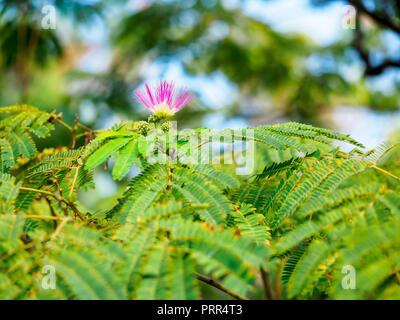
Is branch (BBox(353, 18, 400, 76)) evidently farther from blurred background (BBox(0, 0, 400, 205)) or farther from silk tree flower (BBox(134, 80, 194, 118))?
silk tree flower (BBox(134, 80, 194, 118))

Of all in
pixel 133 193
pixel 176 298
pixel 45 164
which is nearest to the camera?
pixel 176 298

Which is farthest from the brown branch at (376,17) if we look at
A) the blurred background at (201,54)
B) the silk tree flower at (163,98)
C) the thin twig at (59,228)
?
the thin twig at (59,228)

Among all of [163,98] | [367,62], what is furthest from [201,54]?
[163,98]

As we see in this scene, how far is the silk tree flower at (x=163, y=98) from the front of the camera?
52.7 inches

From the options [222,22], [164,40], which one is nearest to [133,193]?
[164,40]

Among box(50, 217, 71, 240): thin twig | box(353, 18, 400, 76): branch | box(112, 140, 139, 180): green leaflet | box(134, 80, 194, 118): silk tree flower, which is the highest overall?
box(353, 18, 400, 76): branch

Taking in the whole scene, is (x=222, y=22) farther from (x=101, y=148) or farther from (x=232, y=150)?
(x=101, y=148)

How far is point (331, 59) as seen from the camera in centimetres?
659

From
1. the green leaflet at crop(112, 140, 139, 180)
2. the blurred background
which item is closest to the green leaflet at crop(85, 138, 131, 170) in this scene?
the green leaflet at crop(112, 140, 139, 180)

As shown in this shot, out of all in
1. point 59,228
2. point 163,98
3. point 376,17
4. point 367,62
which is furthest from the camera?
point 367,62

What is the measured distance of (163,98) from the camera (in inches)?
52.9

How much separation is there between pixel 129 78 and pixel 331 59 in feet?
12.3

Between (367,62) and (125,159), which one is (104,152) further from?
(367,62)

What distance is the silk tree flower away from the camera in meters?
1.34
